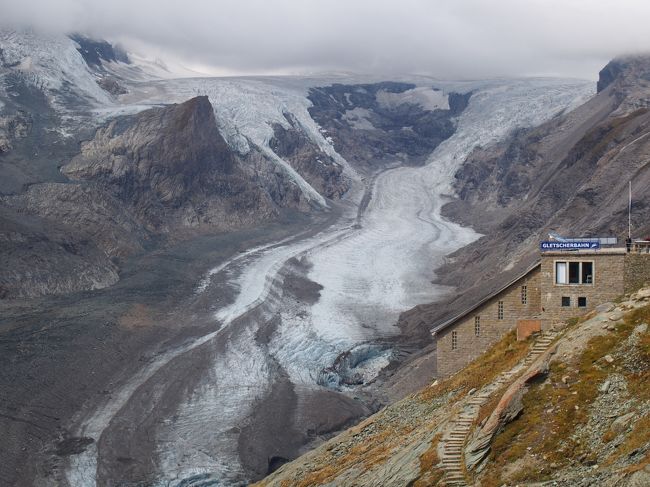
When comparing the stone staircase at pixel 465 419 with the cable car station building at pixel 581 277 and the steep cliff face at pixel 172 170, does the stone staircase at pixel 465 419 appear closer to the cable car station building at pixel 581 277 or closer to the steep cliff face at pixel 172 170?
the cable car station building at pixel 581 277

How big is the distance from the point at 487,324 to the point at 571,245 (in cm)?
747

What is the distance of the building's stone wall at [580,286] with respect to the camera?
99.2 feet

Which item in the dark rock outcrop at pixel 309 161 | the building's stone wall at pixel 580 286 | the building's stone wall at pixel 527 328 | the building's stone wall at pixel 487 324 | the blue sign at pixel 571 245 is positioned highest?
the blue sign at pixel 571 245

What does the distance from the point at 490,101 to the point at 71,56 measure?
282 ft

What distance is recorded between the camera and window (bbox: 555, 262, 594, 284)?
30656mm

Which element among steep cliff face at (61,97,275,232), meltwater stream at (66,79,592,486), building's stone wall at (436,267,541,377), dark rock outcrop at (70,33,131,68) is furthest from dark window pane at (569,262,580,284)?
dark rock outcrop at (70,33,131,68)

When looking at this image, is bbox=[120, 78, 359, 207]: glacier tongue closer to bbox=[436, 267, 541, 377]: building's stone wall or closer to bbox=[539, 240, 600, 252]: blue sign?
bbox=[436, 267, 541, 377]: building's stone wall

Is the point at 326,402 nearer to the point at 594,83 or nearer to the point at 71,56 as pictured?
the point at 71,56

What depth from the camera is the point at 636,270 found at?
29.9 metres

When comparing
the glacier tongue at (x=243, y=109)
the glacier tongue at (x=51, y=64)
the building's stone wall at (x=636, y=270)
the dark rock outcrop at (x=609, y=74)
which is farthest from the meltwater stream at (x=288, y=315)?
the building's stone wall at (x=636, y=270)

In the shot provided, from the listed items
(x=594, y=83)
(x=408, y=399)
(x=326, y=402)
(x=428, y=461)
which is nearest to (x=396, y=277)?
(x=326, y=402)

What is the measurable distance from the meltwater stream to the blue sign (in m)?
25.1

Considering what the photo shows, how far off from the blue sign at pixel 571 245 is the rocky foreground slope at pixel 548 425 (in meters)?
2.68

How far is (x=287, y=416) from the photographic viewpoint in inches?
2286
